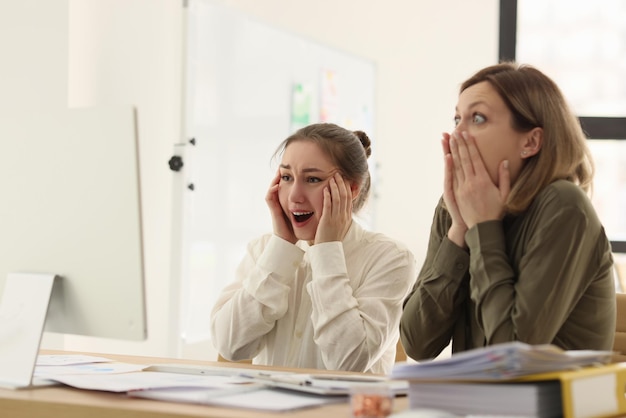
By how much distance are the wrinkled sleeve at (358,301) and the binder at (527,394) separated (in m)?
0.66

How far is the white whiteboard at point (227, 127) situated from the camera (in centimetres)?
314

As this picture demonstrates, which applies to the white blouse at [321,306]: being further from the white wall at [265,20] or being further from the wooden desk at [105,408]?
the white wall at [265,20]

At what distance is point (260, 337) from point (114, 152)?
2.49ft

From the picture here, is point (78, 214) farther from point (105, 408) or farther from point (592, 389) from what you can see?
point (592, 389)

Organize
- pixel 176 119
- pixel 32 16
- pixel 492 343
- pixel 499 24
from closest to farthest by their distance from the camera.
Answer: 1. pixel 492 343
2. pixel 32 16
3. pixel 176 119
4. pixel 499 24

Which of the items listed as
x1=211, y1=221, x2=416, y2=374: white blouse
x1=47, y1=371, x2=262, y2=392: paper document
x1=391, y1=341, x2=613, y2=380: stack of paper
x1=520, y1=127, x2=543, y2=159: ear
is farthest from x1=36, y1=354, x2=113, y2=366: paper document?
x1=520, y1=127, x2=543, y2=159: ear

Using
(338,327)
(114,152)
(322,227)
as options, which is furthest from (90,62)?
(114,152)

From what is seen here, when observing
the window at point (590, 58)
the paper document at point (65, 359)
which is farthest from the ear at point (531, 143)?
the window at point (590, 58)

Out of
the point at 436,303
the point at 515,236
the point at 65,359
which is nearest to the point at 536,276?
the point at 515,236

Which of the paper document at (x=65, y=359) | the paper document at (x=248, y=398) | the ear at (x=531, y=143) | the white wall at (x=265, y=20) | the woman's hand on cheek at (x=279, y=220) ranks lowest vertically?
the paper document at (x=65, y=359)

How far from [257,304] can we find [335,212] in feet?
0.88

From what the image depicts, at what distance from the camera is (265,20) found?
4.18m

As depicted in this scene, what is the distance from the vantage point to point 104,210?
48.3 inches

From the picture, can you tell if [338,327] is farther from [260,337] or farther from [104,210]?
[104,210]
